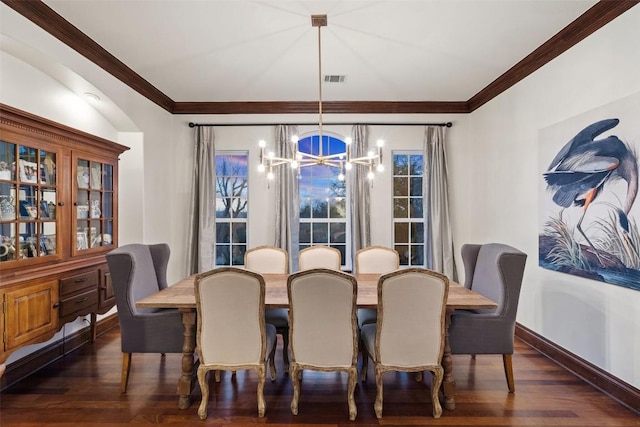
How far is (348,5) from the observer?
8.20 feet

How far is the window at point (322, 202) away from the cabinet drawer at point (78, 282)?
263cm

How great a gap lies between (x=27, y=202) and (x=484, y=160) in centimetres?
479

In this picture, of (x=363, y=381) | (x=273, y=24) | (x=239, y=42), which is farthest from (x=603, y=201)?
(x=239, y=42)

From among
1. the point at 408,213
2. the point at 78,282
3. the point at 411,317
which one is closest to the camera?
the point at 411,317

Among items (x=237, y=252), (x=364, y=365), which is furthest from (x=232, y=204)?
(x=364, y=365)

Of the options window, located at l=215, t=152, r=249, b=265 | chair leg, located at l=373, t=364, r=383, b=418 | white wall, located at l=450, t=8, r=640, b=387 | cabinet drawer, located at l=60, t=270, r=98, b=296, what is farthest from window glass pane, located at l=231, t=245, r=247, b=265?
chair leg, located at l=373, t=364, r=383, b=418

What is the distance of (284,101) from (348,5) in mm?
2255

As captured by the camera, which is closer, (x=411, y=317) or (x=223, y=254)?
(x=411, y=317)

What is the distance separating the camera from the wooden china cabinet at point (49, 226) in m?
2.39

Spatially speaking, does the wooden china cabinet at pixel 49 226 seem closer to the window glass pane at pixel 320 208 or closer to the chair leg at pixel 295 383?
the chair leg at pixel 295 383

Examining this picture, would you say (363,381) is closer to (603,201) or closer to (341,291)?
(341,291)

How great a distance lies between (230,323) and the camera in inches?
86.0

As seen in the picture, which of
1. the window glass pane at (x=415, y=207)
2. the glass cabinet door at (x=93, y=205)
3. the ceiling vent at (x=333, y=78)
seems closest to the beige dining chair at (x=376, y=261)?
the window glass pane at (x=415, y=207)

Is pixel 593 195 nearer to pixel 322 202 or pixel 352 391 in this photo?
pixel 352 391
